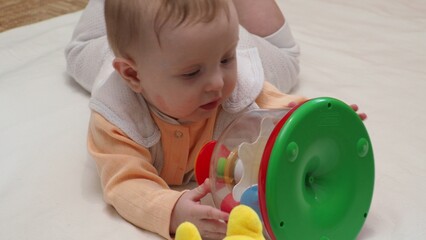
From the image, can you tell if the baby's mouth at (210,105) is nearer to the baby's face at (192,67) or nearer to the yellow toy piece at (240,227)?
the baby's face at (192,67)

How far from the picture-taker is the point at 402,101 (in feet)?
3.54

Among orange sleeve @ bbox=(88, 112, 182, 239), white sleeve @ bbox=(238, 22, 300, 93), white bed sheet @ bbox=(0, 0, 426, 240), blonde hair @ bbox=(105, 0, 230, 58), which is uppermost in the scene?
blonde hair @ bbox=(105, 0, 230, 58)

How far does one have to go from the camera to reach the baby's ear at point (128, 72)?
2.72 feet

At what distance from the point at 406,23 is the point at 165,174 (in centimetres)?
75

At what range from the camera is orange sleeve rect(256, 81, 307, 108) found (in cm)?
93

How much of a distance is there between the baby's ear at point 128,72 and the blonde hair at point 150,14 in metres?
0.03

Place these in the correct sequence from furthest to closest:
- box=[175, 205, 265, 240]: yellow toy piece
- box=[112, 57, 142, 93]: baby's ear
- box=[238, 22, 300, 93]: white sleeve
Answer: box=[238, 22, 300, 93]: white sleeve
box=[112, 57, 142, 93]: baby's ear
box=[175, 205, 265, 240]: yellow toy piece

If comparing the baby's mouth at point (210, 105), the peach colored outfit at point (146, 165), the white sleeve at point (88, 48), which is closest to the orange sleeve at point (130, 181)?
the peach colored outfit at point (146, 165)

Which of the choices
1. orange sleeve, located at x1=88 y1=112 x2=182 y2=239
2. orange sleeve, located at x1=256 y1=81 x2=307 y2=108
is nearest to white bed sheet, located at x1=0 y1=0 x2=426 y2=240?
orange sleeve, located at x1=88 y1=112 x2=182 y2=239

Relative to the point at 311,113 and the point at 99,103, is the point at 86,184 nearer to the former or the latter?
the point at 99,103

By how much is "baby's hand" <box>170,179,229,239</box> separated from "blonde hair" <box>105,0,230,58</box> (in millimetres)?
195

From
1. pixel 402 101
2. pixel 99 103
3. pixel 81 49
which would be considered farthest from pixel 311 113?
pixel 81 49

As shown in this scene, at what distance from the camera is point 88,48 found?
114cm

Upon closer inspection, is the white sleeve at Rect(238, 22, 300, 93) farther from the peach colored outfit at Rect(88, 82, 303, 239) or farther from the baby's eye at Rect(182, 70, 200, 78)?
the baby's eye at Rect(182, 70, 200, 78)
